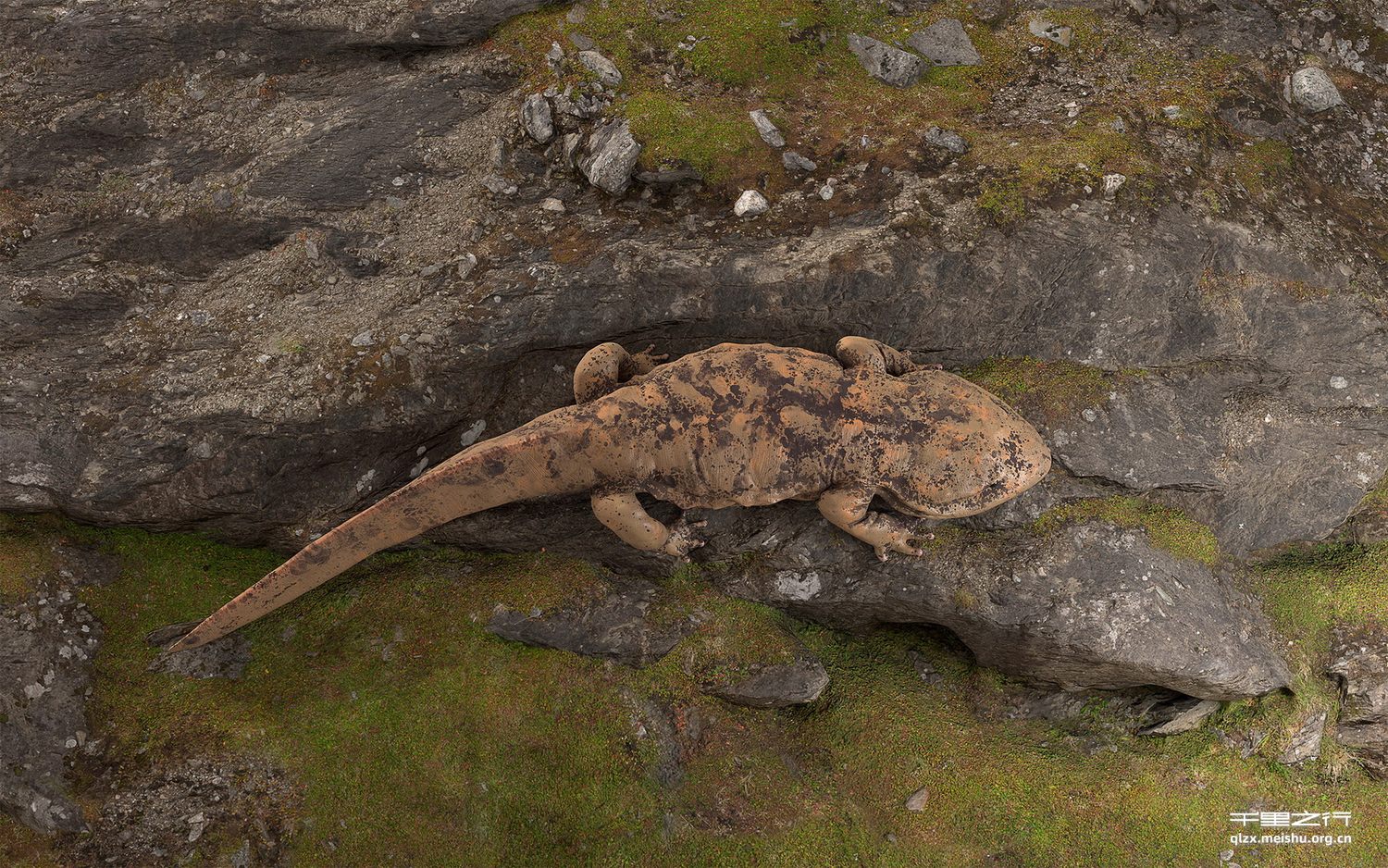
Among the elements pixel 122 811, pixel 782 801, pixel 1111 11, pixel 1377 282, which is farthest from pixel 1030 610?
pixel 122 811

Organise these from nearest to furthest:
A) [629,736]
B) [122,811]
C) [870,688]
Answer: [122,811] → [629,736] → [870,688]

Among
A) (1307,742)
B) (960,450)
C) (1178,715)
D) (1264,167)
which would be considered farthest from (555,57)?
(1307,742)

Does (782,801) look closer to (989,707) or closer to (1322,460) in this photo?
(989,707)

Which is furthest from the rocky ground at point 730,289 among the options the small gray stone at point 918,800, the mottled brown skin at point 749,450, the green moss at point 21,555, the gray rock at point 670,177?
the small gray stone at point 918,800

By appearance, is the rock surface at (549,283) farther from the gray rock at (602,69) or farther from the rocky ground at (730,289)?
the gray rock at (602,69)

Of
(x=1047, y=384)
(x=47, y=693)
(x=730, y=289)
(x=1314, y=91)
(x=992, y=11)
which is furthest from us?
(x=992, y=11)

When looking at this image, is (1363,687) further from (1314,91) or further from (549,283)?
(549,283)
